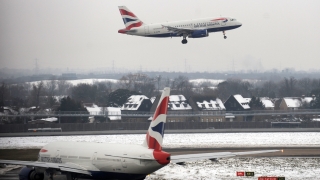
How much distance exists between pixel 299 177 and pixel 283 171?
4.52 m

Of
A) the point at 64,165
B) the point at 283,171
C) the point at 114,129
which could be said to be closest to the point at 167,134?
the point at 114,129

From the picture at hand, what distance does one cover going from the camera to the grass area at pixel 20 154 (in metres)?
64.8

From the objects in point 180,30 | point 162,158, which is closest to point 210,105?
point 180,30

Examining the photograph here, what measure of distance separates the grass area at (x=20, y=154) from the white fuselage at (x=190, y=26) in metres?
35.6

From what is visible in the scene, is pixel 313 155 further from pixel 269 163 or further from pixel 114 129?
pixel 114 129

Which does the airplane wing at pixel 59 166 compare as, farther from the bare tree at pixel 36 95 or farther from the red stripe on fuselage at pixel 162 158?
the bare tree at pixel 36 95

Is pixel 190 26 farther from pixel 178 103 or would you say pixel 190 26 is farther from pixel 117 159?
pixel 178 103

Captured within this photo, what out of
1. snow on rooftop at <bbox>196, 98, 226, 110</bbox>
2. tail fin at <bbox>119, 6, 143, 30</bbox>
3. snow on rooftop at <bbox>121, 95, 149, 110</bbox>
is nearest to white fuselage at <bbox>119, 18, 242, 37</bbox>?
tail fin at <bbox>119, 6, 143, 30</bbox>

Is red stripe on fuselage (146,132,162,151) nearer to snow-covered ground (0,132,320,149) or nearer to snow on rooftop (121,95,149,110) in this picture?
snow-covered ground (0,132,320,149)

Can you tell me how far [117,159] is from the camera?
41000 mm

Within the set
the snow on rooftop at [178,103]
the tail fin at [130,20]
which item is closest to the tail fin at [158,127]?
the tail fin at [130,20]

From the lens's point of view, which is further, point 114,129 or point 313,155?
point 114,129

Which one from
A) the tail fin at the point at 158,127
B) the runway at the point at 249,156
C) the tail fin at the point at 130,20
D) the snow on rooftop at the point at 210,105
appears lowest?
the runway at the point at 249,156

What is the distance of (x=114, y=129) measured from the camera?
134m
